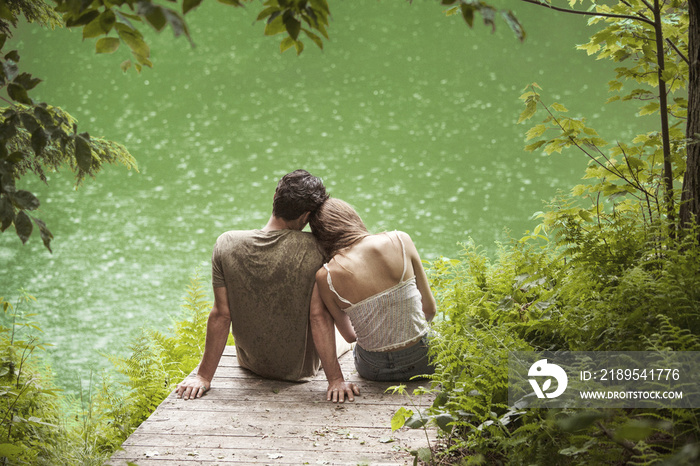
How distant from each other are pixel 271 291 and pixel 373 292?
553mm

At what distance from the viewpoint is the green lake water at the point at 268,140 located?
8.18 meters

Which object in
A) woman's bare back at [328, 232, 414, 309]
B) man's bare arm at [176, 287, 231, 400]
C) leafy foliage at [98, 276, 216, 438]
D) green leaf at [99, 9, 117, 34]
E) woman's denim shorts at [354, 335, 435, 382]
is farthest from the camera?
leafy foliage at [98, 276, 216, 438]

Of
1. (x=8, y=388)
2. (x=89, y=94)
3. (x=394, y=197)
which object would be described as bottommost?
(x=8, y=388)

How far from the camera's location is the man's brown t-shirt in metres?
3.01

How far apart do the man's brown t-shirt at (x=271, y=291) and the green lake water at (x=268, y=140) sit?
150 inches

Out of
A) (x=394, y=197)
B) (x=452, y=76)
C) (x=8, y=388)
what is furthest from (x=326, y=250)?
(x=452, y=76)

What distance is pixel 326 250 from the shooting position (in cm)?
302

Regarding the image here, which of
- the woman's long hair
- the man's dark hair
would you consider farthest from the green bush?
the man's dark hair

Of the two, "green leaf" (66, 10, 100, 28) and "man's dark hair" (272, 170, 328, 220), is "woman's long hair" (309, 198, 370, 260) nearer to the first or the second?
"man's dark hair" (272, 170, 328, 220)

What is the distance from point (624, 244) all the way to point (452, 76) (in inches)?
398

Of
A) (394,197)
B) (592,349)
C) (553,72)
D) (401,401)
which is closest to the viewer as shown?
(592,349)

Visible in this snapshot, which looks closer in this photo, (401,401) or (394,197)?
(401,401)

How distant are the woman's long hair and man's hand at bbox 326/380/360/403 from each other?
619 millimetres

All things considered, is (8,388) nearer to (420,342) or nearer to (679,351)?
(420,342)
